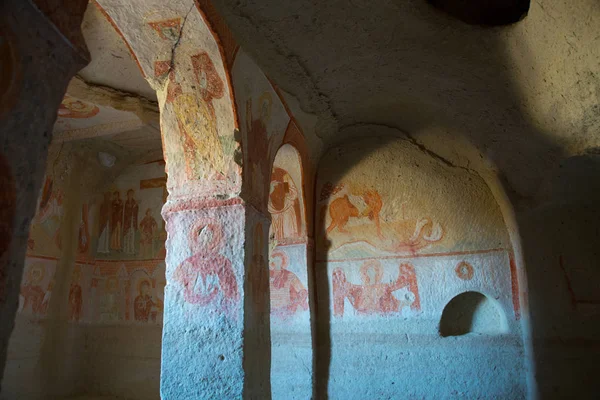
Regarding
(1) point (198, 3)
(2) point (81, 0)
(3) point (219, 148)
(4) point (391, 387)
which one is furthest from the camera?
(4) point (391, 387)

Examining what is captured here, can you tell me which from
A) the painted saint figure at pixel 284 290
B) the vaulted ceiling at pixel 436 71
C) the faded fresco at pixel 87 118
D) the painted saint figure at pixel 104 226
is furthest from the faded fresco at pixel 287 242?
the painted saint figure at pixel 104 226

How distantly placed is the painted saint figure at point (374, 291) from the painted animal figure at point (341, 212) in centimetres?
54

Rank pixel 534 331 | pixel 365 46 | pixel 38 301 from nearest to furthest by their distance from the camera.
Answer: pixel 365 46, pixel 534 331, pixel 38 301

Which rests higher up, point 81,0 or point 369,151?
point 369,151

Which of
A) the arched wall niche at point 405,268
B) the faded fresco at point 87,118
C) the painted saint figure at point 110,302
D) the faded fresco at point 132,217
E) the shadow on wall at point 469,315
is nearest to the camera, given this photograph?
the arched wall niche at point 405,268

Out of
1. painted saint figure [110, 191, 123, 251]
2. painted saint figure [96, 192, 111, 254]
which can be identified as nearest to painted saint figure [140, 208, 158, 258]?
painted saint figure [110, 191, 123, 251]

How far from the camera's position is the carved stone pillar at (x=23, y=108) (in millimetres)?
1193

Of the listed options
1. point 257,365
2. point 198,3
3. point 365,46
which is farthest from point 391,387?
point 198,3

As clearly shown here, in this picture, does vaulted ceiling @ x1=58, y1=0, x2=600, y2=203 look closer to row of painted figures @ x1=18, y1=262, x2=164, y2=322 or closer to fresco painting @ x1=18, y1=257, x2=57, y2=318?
fresco painting @ x1=18, y1=257, x2=57, y2=318

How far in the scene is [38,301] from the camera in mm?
5914

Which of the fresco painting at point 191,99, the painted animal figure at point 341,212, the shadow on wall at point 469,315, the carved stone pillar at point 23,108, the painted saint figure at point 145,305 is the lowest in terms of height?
the shadow on wall at point 469,315

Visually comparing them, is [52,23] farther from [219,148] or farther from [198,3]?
[219,148]

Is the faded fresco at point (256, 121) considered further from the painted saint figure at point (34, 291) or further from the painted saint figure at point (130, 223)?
the painted saint figure at point (34, 291)

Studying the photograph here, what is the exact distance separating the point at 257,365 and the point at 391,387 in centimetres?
220
